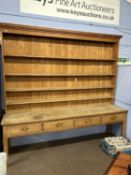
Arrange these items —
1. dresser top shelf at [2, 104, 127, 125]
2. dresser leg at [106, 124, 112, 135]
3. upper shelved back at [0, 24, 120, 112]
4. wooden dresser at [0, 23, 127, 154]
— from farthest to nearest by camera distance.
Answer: dresser leg at [106, 124, 112, 135] → upper shelved back at [0, 24, 120, 112] → wooden dresser at [0, 23, 127, 154] → dresser top shelf at [2, 104, 127, 125]

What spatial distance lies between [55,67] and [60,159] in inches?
59.5

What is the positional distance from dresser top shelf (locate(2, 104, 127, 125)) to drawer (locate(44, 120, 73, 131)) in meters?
0.06

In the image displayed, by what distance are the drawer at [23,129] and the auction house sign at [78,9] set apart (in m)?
1.78

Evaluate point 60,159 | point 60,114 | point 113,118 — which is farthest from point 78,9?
point 60,159

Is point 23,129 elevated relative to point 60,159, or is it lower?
elevated

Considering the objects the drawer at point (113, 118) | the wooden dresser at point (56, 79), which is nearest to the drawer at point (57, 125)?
the wooden dresser at point (56, 79)

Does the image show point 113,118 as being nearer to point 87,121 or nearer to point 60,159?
point 87,121

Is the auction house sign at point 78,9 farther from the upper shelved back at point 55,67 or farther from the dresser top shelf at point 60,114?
the dresser top shelf at point 60,114

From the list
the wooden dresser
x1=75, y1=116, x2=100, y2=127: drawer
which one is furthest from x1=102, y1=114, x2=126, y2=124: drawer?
x1=75, y1=116, x2=100, y2=127: drawer

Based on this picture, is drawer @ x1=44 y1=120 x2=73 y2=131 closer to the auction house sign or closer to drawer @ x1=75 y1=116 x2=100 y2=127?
drawer @ x1=75 y1=116 x2=100 y2=127

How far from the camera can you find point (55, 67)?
294 cm

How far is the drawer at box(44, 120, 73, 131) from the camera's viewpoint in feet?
8.11

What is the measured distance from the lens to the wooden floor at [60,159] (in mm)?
2307

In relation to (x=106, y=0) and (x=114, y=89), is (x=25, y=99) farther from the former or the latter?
(x=106, y=0)
